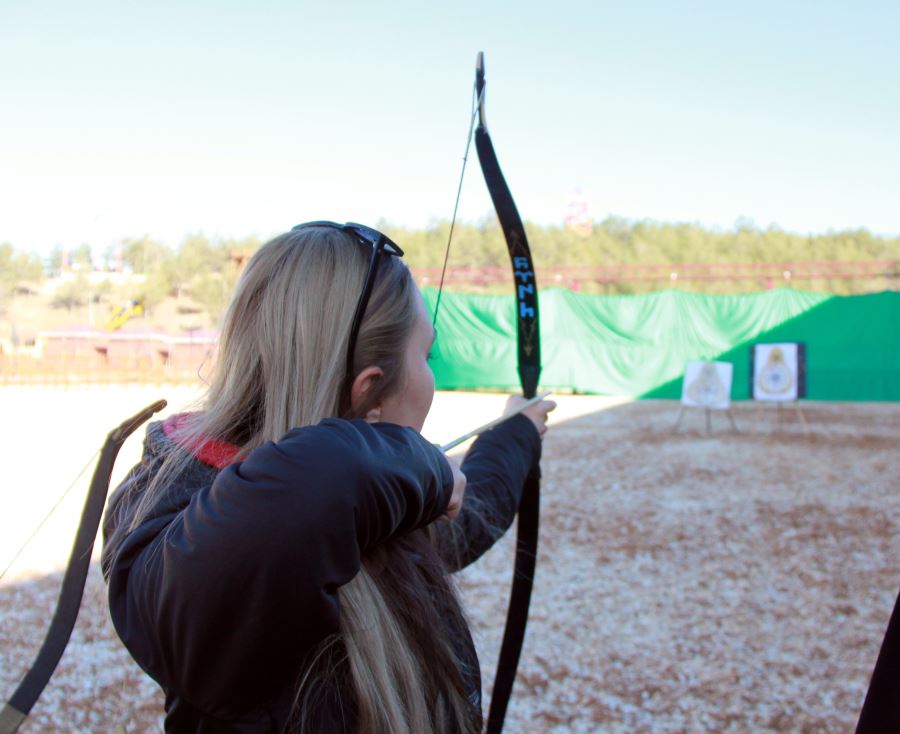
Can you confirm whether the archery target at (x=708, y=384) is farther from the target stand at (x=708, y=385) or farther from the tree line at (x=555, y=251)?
the tree line at (x=555, y=251)

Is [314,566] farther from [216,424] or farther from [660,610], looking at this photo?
[660,610]

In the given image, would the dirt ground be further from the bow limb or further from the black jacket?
the black jacket

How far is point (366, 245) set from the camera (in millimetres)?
802

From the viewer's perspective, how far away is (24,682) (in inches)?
42.9

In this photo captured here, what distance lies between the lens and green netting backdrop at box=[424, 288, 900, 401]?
517 inches

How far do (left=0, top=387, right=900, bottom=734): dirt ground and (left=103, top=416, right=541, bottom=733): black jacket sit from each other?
463 mm

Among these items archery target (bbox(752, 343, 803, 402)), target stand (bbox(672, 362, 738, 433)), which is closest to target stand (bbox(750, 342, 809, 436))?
archery target (bbox(752, 343, 803, 402))

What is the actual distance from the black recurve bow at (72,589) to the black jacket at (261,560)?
0.25m

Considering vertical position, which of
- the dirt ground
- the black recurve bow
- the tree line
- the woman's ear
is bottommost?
the dirt ground

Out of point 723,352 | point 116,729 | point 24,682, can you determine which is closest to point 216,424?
point 24,682

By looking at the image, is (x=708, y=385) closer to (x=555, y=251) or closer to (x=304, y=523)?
(x=304, y=523)

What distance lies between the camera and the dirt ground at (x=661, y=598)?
252cm

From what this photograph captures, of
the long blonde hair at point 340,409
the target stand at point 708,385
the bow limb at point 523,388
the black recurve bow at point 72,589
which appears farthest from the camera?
the target stand at point 708,385

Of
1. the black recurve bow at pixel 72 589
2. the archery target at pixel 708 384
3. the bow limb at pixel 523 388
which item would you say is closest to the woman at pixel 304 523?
the black recurve bow at pixel 72 589
